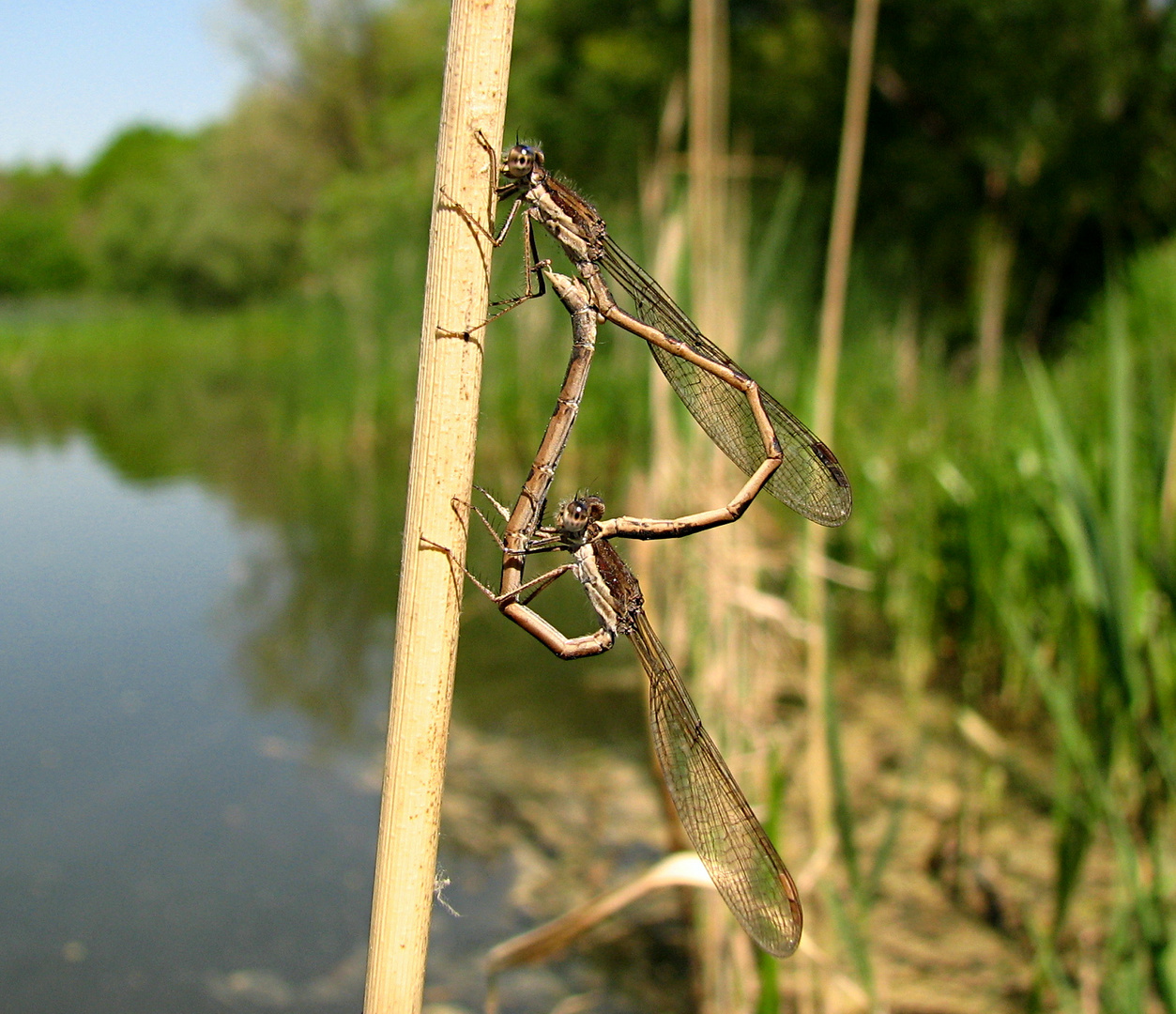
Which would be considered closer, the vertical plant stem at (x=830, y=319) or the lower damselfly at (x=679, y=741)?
the lower damselfly at (x=679, y=741)

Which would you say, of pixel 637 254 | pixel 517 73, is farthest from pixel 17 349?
pixel 637 254

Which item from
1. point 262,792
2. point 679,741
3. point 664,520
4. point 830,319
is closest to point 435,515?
point 664,520

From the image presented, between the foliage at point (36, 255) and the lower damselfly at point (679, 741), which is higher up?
the foliage at point (36, 255)

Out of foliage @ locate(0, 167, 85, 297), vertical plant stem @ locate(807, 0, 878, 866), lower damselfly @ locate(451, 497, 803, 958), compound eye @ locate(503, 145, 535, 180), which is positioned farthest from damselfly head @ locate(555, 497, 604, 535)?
foliage @ locate(0, 167, 85, 297)

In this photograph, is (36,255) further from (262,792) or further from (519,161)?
(519,161)

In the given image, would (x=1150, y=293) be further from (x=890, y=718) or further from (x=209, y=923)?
(x=209, y=923)

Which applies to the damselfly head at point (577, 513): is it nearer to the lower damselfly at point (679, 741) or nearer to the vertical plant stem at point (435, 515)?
the lower damselfly at point (679, 741)

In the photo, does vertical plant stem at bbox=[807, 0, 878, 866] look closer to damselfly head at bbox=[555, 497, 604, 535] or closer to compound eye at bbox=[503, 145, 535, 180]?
damselfly head at bbox=[555, 497, 604, 535]

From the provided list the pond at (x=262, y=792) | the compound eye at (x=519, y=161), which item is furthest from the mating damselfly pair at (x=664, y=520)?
the pond at (x=262, y=792)
